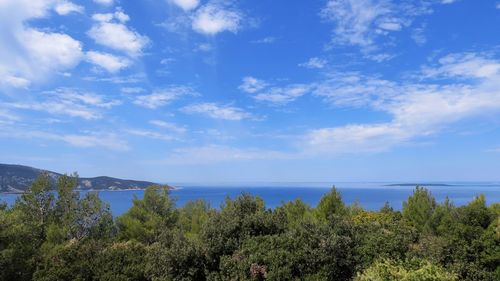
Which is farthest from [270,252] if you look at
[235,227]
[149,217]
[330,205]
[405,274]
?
[149,217]

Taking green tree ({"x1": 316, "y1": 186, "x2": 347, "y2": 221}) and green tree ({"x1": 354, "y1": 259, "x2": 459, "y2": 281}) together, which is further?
green tree ({"x1": 316, "y1": 186, "x2": 347, "y2": 221})

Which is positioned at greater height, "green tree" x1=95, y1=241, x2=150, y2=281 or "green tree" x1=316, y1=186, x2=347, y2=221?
"green tree" x1=316, y1=186, x2=347, y2=221

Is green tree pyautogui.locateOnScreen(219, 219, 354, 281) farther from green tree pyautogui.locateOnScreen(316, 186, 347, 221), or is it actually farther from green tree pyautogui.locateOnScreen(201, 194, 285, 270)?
green tree pyautogui.locateOnScreen(316, 186, 347, 221)

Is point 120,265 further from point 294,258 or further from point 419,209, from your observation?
point 419,209

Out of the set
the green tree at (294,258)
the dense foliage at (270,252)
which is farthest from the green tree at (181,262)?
the green tree at (294,258)

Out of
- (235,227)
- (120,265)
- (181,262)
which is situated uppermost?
(235,227)

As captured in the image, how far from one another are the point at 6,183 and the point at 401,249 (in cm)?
22211

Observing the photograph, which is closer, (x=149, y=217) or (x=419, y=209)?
(x=419, y=209)

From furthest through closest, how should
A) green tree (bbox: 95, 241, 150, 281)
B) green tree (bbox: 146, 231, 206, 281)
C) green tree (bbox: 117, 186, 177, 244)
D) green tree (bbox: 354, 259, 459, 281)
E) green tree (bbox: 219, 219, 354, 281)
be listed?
green tree (bbox: 117, 186, 177, 244), green tree (bbox: 95, 241, 150, 281), green tree (bbox: 146, 231, 206, 281), green tree (bbox: 219, 219, 354, 281), green tree (bbox: 354, 259, 459, 281)

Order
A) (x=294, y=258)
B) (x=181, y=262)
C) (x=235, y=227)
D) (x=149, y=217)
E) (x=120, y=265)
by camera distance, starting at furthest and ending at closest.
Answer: (x=149, y=217), (x=120, y=265), (x=235, y=227), (x=181, y=262), (x=294, y=258)

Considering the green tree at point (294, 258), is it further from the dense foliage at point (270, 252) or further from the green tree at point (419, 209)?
the green tree at point (419, 209)

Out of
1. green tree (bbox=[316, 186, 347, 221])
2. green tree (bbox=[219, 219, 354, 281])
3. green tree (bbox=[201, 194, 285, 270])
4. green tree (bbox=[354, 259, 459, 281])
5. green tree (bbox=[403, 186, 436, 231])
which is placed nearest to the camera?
green tree (bbox=[354, 259, 459, 281])

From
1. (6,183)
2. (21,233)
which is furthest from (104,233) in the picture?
(6,183)

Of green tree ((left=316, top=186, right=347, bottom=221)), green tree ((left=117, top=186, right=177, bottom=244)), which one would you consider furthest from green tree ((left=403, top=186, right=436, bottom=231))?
green tree ((left=117, top=186, right=177, bottom=244))
